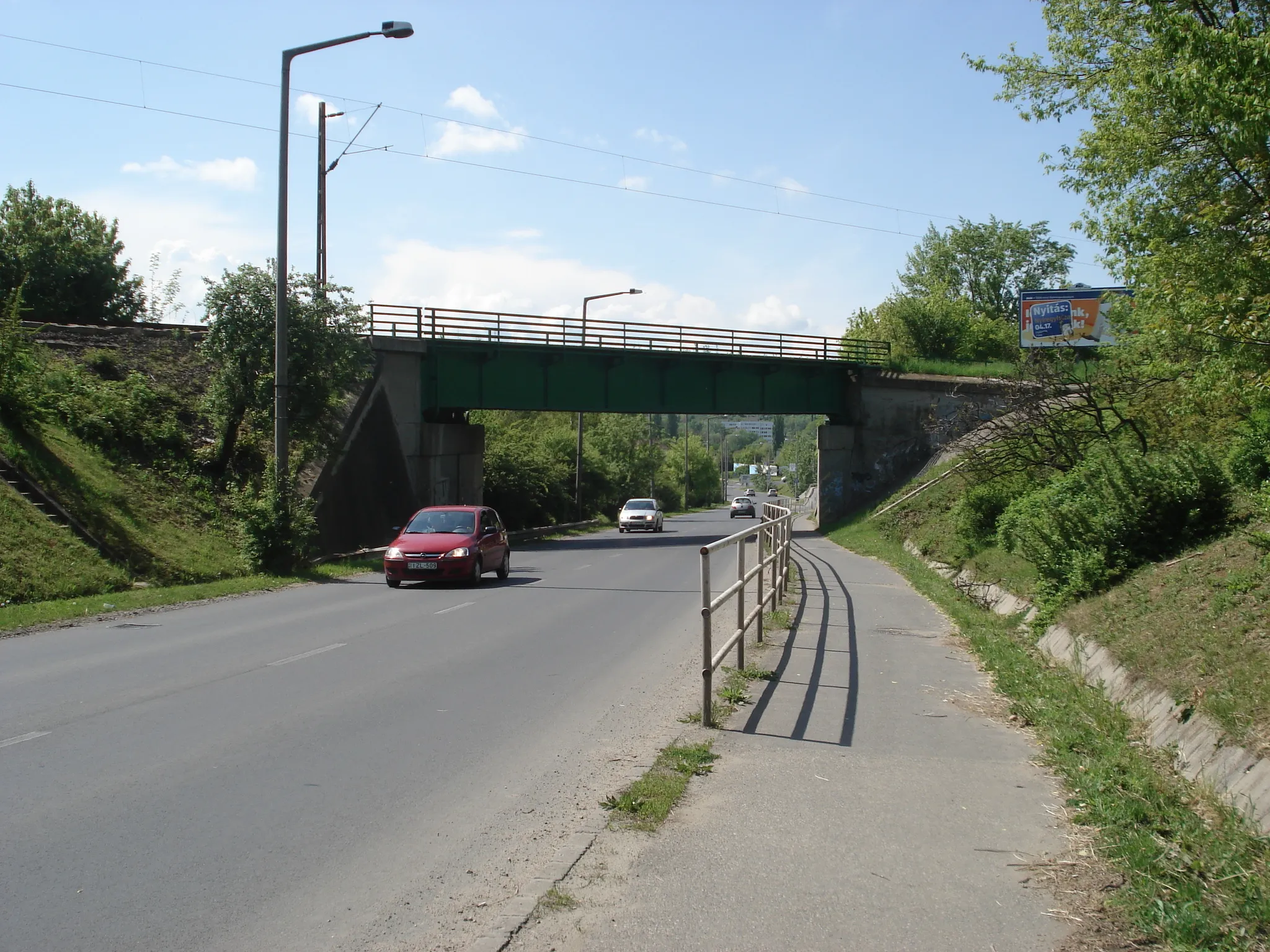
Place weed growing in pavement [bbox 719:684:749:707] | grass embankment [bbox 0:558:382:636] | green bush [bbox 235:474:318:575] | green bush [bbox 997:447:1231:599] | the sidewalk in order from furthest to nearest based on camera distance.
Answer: green bush [bbox 235:474:318:575] < grass embankment [bbox 0:558:382:636] < green bush [bbox 997:447:1231:599] < weed growing in pavement [bbox 719:684:749:707] < the sidewalk

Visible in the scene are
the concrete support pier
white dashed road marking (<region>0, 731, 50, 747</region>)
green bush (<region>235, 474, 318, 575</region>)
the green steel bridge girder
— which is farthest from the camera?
the green steel bridge girder

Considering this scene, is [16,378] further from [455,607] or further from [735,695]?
[735,695]

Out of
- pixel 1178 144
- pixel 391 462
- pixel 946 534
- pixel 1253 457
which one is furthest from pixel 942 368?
pixel 1253 457

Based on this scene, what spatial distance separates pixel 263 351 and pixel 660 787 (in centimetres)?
2255

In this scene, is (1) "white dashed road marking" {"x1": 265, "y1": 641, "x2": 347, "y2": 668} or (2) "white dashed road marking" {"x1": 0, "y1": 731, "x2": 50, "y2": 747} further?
(1) "white dashed road marking" {"x1": 265, "y1": 641, "x2": 347, "y2": 668}

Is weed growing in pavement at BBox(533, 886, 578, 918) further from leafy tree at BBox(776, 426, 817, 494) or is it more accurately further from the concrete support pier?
leafy tree at BBox(776, 426, 817, 494)

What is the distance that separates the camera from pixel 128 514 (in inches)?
843

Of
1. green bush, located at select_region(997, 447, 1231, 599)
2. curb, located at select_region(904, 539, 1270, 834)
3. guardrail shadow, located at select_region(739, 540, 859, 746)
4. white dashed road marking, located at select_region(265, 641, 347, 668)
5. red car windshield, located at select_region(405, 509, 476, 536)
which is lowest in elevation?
white dashed road marking, located at select_region(265, 641, 347, 668)

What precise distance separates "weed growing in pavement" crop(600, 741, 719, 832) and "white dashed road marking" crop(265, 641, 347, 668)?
5.14 metres

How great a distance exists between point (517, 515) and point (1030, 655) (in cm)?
3606

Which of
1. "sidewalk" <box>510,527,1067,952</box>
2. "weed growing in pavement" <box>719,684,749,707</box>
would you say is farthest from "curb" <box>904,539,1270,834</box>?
"weed growing in pavement" <box>719,684,749,707</box>

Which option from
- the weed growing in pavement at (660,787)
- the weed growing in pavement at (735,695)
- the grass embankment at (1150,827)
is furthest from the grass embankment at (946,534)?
the weed growing in pavement at (660,787)

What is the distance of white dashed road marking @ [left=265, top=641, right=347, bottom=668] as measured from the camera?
35.0 feet

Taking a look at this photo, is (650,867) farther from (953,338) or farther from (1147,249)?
(953,338)
